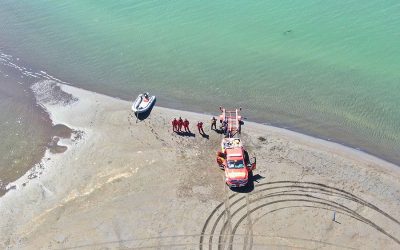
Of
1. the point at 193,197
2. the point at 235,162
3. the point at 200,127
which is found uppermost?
the point at 200,127

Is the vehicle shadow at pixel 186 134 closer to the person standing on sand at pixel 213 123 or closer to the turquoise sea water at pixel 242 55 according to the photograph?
the person standing on sand at pixel 213 123

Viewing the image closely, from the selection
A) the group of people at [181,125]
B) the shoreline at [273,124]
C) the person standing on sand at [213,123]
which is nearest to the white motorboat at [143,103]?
the shoreline at [273,124]

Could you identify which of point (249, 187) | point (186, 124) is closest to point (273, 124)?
point (186, 124)

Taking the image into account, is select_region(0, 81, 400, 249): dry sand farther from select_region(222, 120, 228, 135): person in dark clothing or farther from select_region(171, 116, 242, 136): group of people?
select_region(222, 120, 228, 135): person in dark clothing

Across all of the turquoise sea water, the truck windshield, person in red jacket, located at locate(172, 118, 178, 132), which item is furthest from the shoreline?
the truck windshield

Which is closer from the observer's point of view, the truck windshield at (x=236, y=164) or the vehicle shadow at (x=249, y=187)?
the vehicle shadow at (x=249, y=187)

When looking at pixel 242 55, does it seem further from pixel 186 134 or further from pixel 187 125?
pixel 186 134
